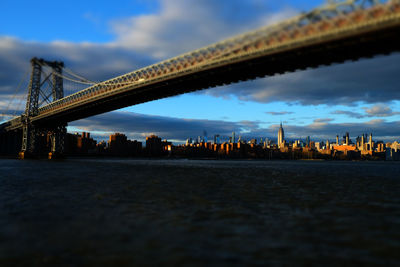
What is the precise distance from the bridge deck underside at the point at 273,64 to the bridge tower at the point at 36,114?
24607 millimetres

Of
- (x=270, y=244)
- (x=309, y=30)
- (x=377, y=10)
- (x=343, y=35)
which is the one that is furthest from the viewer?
(x=309, y=30)

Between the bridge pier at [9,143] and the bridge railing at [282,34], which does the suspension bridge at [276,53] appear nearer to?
the bridge railing at [282,34]

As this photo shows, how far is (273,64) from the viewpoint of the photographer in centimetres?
3322

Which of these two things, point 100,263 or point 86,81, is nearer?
point 100,263

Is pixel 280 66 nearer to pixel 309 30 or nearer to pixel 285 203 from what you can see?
pixel 309 30

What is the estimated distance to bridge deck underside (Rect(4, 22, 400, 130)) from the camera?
25625 mm

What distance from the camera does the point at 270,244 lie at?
21.1ft

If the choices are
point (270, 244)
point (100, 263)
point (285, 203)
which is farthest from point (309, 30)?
point (100, 263)

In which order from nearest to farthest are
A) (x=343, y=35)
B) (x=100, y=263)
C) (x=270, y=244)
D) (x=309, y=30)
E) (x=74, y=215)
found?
(x=100, y=263) < (x=270, y=244) < (x=74, y=215) < (x=343, y=35) < (x=309, y=30)

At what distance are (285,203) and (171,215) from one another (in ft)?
16.8

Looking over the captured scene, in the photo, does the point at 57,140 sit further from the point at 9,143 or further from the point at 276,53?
the point at 276,53

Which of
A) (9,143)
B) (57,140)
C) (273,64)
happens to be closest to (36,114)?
(57,140)

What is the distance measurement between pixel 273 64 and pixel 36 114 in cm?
6110

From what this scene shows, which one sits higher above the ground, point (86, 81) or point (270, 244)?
point (86, 81)
